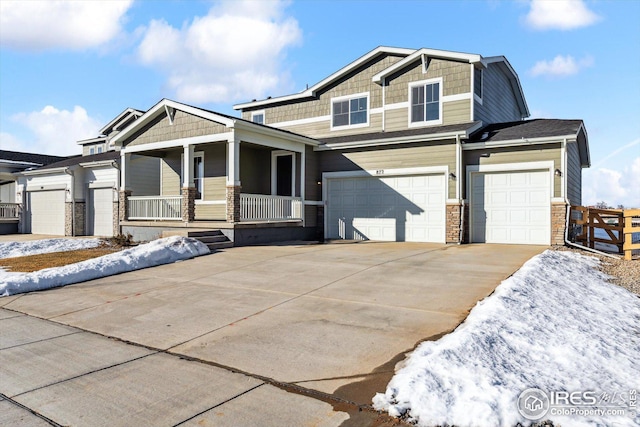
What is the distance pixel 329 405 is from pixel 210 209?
13.8 metres

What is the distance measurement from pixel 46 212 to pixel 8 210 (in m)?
3.13

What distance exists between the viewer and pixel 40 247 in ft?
46.9

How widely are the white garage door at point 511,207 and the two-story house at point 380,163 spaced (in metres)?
0.03

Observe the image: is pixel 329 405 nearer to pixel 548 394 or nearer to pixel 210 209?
pixel 548 394

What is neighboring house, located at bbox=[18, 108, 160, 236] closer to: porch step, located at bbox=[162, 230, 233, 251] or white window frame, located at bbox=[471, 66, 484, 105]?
porch step, located at bbox=[162, 230, 233, 251]

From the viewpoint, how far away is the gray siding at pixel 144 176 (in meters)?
19.2

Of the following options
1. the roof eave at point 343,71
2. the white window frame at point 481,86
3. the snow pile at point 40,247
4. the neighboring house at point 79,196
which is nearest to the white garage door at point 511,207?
the white window frame at point 481,86

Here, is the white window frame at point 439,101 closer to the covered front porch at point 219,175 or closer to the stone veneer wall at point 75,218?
the covered front porch at point 219,175

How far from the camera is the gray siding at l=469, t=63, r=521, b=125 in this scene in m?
16.2

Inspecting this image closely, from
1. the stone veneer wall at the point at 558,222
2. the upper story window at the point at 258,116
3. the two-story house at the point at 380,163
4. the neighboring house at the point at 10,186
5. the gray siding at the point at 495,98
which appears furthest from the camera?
the neighboring house at the point at 10,186

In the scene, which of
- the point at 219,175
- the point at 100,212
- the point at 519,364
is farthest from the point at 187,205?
the point at 519,364

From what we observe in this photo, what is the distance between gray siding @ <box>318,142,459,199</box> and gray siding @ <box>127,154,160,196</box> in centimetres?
867

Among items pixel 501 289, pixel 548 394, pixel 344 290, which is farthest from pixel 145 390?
pixel 501 289

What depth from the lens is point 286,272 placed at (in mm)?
8641
